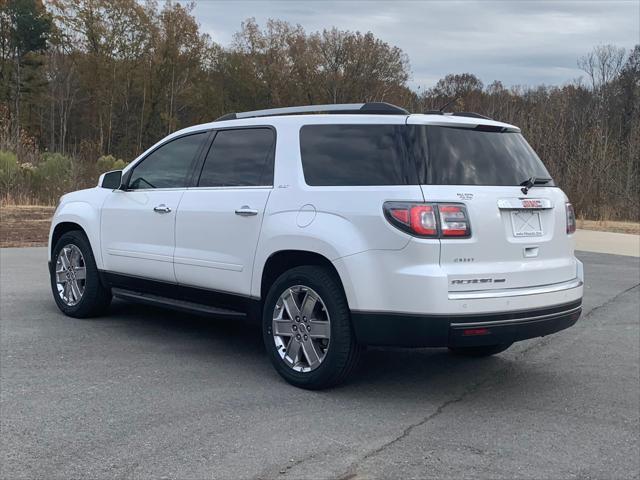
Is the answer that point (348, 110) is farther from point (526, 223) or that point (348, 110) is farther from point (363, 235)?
point (526, 223)

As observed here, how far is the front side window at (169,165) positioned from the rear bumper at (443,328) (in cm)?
229

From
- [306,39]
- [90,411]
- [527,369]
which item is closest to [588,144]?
[527,369]

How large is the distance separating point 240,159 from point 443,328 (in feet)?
7.24

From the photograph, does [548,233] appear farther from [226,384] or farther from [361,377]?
[226,384]

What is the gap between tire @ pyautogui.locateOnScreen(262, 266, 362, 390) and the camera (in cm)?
478

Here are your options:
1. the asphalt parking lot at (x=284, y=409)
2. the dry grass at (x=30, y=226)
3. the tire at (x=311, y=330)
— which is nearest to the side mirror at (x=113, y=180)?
the asphalt parking lot at (x=284, y=409)

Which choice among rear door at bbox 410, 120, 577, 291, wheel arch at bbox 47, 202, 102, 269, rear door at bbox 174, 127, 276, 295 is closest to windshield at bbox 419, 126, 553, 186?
rear door at bbox 410, 120, 577, 291

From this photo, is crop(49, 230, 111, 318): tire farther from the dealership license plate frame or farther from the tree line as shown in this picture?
the tree line

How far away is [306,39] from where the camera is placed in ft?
193

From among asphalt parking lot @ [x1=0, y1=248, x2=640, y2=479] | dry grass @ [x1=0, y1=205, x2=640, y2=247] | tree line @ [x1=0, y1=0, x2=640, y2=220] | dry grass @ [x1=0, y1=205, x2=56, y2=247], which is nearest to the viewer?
asphalt parking lot @ [x1=0, y1=248, x2=640, y2=479]

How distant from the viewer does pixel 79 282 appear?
7.16 meters

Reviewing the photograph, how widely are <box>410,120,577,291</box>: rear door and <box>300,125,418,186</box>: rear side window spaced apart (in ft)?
0.62

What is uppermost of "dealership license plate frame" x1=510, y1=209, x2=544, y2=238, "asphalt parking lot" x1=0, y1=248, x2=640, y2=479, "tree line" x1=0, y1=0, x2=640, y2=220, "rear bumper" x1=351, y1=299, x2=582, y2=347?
"tree line" x1=0, y1=0, x2=640, y2=220

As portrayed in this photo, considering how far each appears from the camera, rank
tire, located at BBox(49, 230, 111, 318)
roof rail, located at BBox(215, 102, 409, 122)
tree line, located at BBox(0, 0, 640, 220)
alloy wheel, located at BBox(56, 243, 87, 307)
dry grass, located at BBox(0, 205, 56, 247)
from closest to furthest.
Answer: roof rail, located at BBox(215, 102, 409, 122)
tire, located at BBox(49, 230, 111, 318)
alloy wheel, located at BBox(56, 243, 87, 307)
dry grass, located at BBox(0, 205, 56, 247)
tree line, located at BBox(0, 0, 640, 220)
